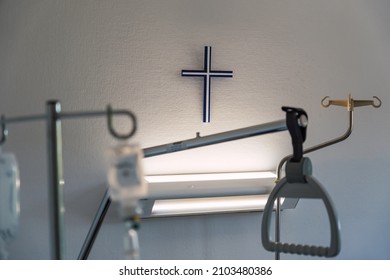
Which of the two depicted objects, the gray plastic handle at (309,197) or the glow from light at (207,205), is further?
the glow from light at (207,205)

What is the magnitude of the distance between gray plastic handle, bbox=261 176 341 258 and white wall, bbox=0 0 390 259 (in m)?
1.33

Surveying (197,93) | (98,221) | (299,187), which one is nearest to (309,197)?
(299,187)

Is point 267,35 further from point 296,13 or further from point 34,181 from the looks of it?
point 34,181

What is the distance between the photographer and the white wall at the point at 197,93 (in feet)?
8.36

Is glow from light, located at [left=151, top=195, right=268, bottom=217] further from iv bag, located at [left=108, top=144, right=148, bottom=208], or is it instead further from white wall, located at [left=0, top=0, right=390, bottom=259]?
iv bag, located at [left=108, top=144, right=148, bottom=208]

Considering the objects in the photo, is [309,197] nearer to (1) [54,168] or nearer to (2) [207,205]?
(1) [54,168]

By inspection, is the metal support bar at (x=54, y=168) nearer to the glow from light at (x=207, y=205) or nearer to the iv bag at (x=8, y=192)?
the iv bag at (x=8, y=192)

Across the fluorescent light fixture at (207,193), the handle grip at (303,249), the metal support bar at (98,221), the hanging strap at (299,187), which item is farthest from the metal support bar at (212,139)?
the fluorescent light fixture at (207,193)

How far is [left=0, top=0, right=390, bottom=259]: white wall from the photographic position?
100 inches

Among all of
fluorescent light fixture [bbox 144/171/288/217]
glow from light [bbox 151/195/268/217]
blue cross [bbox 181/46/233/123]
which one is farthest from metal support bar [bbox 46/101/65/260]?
blue cross [bbox 181/46/233/123]

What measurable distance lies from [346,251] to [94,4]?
2006mm

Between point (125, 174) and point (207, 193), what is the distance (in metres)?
1.83

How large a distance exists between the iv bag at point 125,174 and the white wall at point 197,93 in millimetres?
1918

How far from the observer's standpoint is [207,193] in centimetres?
254
